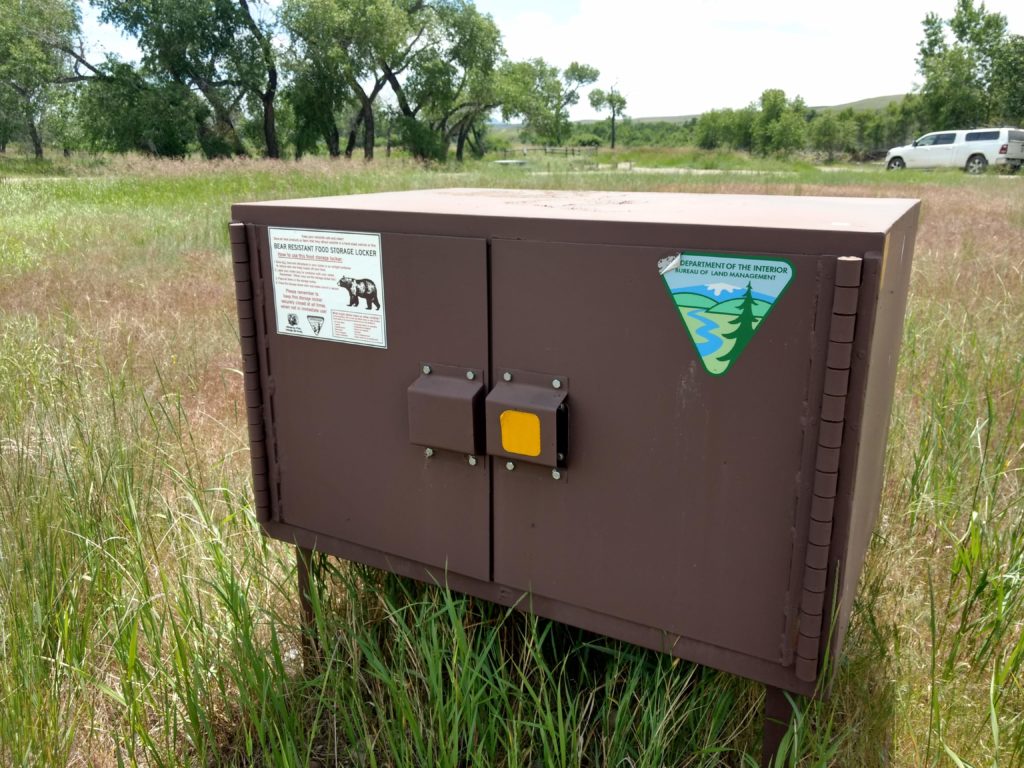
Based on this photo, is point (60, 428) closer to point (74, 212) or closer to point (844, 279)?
point (844, 279)

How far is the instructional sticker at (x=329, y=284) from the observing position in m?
1.75

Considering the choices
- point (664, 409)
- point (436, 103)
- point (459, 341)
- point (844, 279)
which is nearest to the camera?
point (844, 279)

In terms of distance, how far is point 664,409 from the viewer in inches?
57.5

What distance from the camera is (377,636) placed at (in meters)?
2.28

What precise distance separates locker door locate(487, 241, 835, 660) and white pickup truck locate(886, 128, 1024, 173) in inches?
1078

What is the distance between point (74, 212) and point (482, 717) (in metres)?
11.1

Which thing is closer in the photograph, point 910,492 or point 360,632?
point 360,632

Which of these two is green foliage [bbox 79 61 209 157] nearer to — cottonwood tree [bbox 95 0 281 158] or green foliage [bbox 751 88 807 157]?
cottonwood tree [bbox 95 0 281 158]

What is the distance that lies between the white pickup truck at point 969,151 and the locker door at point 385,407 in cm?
2736

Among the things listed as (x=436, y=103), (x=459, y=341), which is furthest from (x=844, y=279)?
(x=436, y=103)

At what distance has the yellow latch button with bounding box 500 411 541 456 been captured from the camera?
156 cm

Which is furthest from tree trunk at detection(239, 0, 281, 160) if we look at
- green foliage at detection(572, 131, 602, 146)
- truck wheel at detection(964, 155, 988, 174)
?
green foliage at detection(572, 131, 602, 146)

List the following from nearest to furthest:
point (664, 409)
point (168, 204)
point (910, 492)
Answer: point (664, 409)
point (910, 492)
point (168, 204)

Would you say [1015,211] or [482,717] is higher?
[1015,211]
